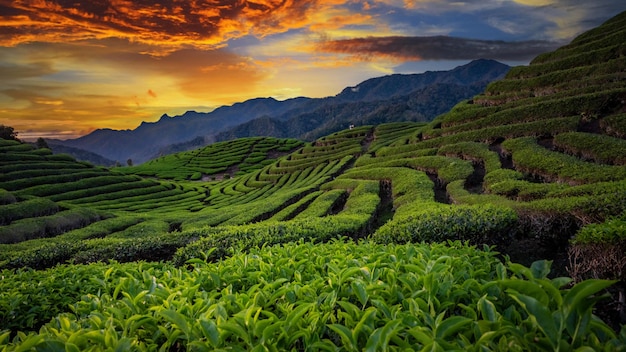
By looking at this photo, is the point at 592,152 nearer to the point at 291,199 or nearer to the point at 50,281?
the point at 291,199

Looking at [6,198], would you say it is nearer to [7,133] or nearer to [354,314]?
[354,314]

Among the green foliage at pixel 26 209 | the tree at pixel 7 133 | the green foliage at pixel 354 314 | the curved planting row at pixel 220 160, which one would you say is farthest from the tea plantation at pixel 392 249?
the curved planting row at pixel 220 160

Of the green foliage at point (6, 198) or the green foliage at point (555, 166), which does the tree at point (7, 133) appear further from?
the green foliage at point (555, 166)

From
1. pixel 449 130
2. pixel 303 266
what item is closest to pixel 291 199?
pixel 449 130

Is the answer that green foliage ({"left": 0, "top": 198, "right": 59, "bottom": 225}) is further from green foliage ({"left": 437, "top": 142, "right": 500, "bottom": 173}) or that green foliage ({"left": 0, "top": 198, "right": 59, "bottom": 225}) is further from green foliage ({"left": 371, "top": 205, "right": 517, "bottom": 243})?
green foliage ({"left": 437, "top": 142, "right": 500, "bottom": 173})

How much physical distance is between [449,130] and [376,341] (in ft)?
123

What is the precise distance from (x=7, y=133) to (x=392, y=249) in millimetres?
98633

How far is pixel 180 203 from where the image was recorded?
169ft

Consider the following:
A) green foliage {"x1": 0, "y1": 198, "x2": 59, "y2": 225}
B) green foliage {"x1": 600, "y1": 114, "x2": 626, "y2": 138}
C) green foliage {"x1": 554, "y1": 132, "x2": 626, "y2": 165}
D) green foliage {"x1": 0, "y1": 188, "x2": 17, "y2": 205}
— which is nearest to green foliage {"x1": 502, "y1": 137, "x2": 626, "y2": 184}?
green foliage {"x1": 554, "y1": 132, "x2": 626, "y2": 165}

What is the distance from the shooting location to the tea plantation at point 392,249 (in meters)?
3.01

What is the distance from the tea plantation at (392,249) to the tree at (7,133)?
2735 cm

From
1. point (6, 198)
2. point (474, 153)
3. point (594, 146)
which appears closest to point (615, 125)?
point (594, 146)

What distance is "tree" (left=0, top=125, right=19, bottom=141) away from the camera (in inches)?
2911

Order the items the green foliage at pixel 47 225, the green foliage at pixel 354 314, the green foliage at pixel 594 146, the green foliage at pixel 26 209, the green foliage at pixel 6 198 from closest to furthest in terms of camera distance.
Answer: 1. the green foliage at pixel 354 314
2. the green foliage at pixel 594 146
3. the green foliage at pixel 47 225
4. the green foliage at pixel 26 209
5. the green foliage at pixel 6 198
